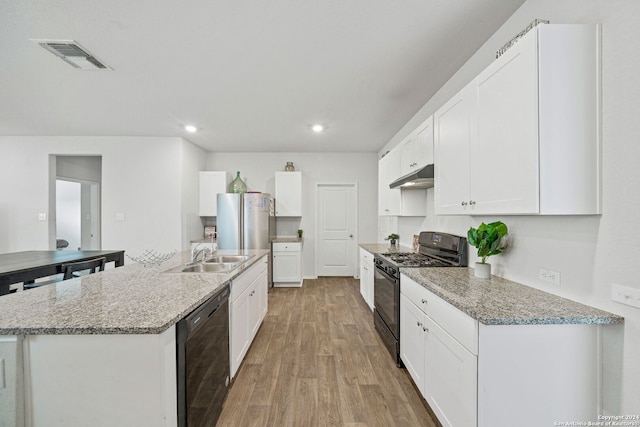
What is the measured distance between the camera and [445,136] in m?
2.01

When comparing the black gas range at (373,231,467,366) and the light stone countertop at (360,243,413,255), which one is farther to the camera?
the light stone countertop at (360,243,413,255)

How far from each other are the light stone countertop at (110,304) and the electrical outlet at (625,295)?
6.19 ft

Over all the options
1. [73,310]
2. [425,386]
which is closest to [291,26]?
[73,310]

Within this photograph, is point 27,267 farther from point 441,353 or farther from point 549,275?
point 549,275

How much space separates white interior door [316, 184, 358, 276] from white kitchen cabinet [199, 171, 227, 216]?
1.95 meters

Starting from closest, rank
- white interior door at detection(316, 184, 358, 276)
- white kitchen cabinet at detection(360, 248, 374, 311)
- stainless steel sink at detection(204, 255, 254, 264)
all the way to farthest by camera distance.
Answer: stainless steel sink at detection(204, 255, 254, 264), white kitchen cabinet at detection(360, 248, 374, 311), white interior door at detection(316, 184, 358, 276)

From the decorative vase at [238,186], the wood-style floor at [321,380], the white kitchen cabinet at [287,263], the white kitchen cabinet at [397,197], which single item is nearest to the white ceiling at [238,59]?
the white kitchen cabinet at [397,197]

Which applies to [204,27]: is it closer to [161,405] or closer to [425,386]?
[161,405]

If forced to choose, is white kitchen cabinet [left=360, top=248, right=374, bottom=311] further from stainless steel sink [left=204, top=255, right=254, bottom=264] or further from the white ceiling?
the white ceiling

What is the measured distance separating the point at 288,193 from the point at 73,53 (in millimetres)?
3402

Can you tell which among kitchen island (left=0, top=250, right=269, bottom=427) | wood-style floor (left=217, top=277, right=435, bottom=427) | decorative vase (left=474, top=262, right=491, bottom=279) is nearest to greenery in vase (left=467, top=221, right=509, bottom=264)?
decorative vase (left=474, top=262, right=491, bottom=279)

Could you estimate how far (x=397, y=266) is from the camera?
222cm

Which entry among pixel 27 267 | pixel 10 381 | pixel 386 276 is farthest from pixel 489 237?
pixel 27 267

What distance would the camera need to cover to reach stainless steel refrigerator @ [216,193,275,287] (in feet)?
14.7
